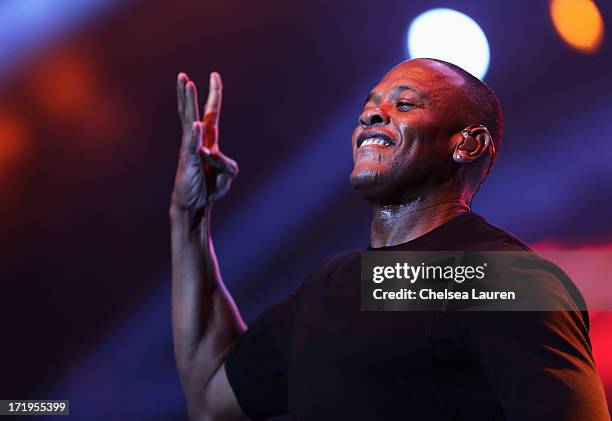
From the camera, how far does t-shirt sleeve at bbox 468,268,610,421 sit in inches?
51.9

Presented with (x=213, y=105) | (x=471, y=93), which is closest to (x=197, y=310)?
(x=213, y=105)

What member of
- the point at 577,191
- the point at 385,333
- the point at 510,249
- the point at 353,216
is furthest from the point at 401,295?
the point at 577,191

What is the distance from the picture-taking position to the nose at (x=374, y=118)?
1985 millimetres

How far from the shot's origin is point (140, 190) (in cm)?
292

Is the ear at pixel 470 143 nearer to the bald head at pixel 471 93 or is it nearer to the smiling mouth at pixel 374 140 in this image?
the bald head at pixel 471 93

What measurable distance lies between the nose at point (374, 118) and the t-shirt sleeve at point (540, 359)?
2.04ft

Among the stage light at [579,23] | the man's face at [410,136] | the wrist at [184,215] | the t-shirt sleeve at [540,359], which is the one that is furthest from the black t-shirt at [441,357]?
the stage light at [579,23]

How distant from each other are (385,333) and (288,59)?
1.80m

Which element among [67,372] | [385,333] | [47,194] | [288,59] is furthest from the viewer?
[288,59]

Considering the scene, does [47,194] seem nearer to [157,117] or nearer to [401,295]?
[157,117]

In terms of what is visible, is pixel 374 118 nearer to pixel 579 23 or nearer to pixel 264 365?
pixel 264 365

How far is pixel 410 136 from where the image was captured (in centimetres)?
192

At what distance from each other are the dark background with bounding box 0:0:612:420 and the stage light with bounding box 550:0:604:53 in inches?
1.7

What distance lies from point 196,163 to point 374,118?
53 centimetres
